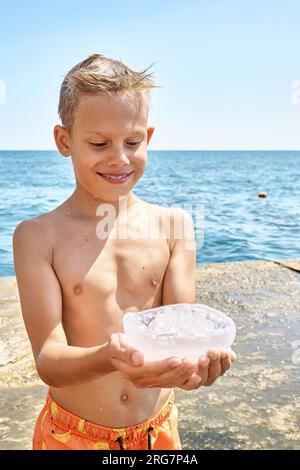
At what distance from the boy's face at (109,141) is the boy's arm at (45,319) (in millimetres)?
272

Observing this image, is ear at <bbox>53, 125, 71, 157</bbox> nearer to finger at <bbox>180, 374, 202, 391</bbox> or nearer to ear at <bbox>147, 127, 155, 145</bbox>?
ear at <bbox>147, 127, 155, 145</bbox>

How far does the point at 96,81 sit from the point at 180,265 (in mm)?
720

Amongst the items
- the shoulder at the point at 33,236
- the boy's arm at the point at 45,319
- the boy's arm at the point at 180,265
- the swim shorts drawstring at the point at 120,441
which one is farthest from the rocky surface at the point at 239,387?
the shoulder at the point at 33,236

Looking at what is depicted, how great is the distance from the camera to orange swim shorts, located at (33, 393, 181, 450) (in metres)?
1.96

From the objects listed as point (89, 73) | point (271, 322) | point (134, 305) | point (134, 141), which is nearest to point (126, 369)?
point (134, 305)

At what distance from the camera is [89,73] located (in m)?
1.99

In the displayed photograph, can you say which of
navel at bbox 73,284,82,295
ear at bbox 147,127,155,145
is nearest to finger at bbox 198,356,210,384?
navel at bbox 73,284,82,295

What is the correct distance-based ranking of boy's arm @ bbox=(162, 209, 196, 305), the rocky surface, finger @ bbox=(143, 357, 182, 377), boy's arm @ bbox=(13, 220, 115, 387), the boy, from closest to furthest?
finger @ bbox=(143, 357, 182, 377)
boy's arm @ bbox=(13, 220, 115, 387)
the boy
boy's arm @ bbox=(162, 209, 196, 305)
the rocky surface

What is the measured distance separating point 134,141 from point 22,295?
25.5 inches

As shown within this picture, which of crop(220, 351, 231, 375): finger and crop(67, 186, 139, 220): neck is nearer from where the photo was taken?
crop(220, 351, 231, 375): finger

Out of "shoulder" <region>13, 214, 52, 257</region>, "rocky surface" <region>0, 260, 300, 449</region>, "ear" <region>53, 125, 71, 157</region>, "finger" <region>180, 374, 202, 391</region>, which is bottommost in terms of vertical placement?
"rocky surface" <region>0, 260, 300, 449</region>

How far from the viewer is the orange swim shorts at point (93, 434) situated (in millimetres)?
1965

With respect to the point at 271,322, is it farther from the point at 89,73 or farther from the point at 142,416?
the point at 89,73

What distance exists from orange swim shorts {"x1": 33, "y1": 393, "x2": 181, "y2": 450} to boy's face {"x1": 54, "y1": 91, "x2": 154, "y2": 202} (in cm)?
80
